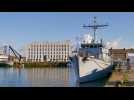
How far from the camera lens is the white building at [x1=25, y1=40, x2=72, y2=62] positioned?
30078mm

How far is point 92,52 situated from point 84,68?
762 mm

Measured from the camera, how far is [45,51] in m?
32.9

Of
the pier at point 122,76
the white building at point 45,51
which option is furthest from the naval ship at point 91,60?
the white building at point 45,51

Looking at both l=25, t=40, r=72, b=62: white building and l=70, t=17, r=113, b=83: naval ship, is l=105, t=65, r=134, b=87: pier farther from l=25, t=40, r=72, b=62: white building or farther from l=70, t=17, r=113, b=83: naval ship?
l=25, t=40, r=72, b=62: white building

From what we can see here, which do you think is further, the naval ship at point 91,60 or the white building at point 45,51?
the white building at point 45,51

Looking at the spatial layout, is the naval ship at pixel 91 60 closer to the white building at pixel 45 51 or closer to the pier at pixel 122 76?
A: the pier at pixel 122 76

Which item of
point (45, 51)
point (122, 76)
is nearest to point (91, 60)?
point (122, 76)

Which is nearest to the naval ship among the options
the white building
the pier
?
the pier

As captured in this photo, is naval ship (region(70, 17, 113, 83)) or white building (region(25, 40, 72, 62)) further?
white building (region(25, 40, 72, 62))

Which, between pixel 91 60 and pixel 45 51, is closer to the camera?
pixel 91 60

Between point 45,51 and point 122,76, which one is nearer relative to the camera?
point 122,76

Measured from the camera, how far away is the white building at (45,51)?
3008 centimetres

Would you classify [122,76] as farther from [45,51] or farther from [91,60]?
[45,51]
